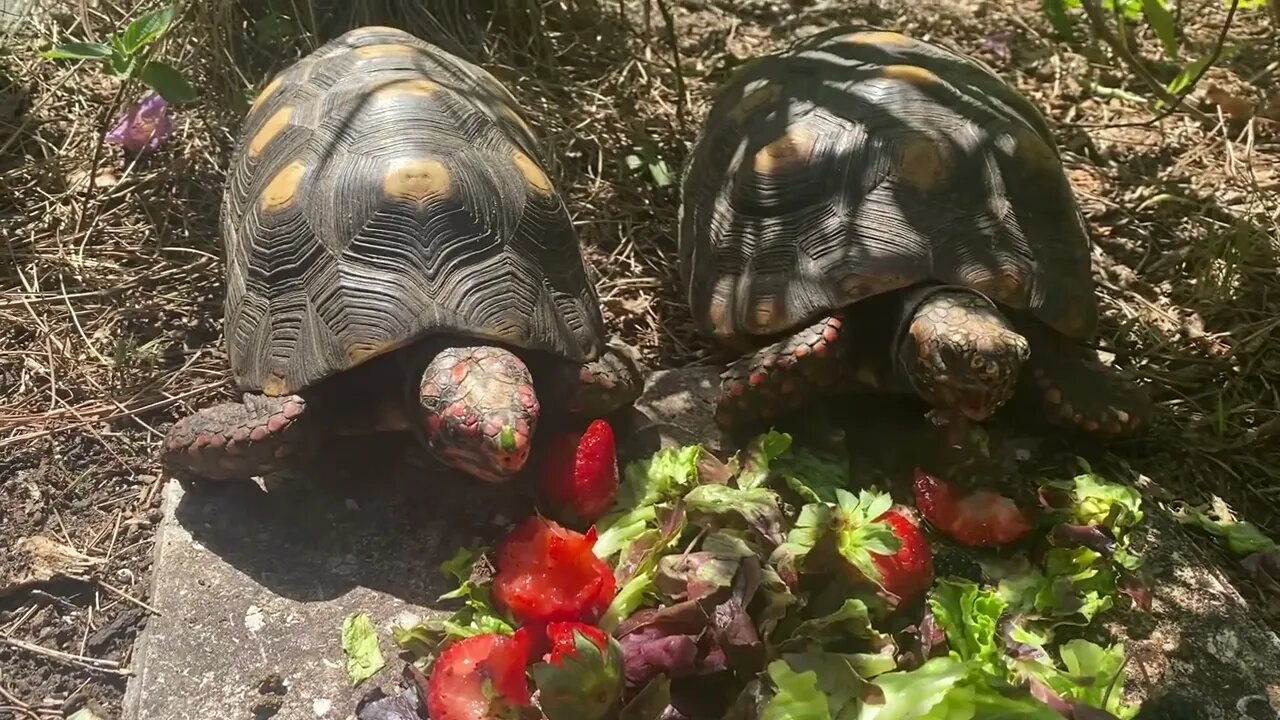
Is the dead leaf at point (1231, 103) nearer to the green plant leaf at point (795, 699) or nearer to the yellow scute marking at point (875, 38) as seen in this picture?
the yellow scute marking at point (875, 38)

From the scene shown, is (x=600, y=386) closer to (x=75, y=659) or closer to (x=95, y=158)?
(x=75, y=659)

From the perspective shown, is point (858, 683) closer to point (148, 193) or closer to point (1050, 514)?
point (1050, 514)

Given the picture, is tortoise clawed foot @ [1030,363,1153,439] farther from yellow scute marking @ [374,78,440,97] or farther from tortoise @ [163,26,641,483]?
yellow scute marking @ [374,78,440,97]

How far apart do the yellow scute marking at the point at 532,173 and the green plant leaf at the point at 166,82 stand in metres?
1.17

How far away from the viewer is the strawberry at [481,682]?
5.49 feet

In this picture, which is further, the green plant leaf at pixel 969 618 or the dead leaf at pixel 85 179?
the dead leaf at pixel 85 179

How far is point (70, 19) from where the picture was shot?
391 centimetres

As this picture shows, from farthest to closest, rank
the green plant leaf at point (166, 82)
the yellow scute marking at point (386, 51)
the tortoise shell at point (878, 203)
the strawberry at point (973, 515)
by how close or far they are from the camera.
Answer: the green plant leaf at point (166, 82) → the yellow scute marking at point (386, 51) → the tortoise shell at point (878, 203) → the strawberry at point (973, 515)

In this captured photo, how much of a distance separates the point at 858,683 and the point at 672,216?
2.15m

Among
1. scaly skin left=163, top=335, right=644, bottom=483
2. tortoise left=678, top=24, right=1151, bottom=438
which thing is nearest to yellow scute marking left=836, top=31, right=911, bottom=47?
tortoise left=678, top=24, right=1151, bottom=438

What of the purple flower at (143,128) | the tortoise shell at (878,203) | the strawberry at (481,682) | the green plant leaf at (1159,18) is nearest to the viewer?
the strawberry at (481,682)

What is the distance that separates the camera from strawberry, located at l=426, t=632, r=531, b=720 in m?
1.67

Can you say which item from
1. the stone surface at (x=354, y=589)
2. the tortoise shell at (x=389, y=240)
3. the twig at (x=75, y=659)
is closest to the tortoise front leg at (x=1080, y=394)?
the stone surface at (x=354, y=589)

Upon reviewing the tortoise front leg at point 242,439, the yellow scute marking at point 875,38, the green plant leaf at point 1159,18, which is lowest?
the tortoise front leg at point 242,439
